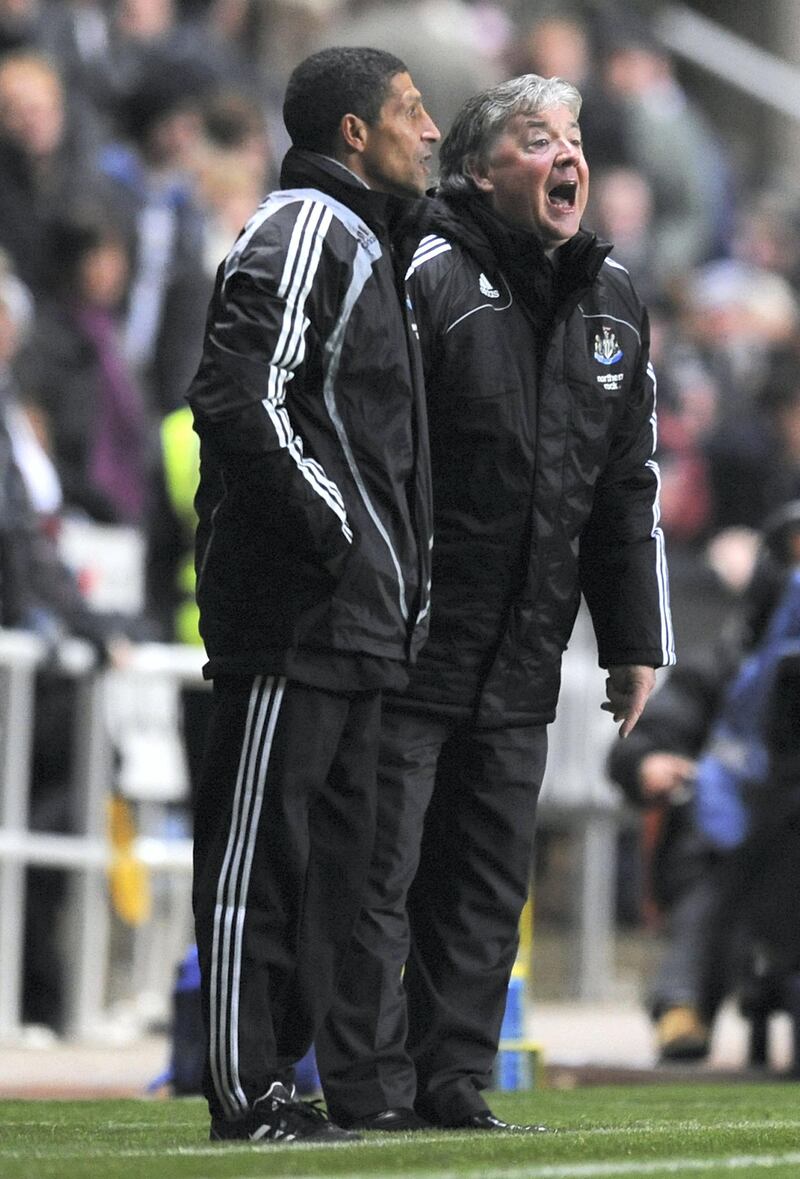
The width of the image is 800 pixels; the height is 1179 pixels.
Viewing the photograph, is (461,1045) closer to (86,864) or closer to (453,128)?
(453,128)

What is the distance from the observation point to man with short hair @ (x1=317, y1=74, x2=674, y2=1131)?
569 centimetres

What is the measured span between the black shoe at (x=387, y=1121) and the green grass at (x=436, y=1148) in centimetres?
10

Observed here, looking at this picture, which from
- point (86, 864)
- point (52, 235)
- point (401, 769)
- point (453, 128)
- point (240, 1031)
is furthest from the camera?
point (52, 235)

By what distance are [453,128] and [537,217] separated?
0.34 meters

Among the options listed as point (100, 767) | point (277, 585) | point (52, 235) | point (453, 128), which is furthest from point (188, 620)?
point (277, 585)

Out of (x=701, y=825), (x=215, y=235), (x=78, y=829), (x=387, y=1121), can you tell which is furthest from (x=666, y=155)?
(x=387, y=1121)

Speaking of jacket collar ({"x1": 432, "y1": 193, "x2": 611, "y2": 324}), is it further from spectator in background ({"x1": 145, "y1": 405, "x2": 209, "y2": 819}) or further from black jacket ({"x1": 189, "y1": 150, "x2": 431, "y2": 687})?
spectator in background ({"x1": 145, "y1": 405, "x2": 209, "y2": 819})

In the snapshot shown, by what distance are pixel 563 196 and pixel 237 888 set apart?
1519 mm

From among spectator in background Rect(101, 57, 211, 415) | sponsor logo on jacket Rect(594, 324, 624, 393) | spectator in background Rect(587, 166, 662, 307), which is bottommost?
sponsor logo on jacket Rect(594, 324, 624, 393)

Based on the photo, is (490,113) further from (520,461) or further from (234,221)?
(234,221)

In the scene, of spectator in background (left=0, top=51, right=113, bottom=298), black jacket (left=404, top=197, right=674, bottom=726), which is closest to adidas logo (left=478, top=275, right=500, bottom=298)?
black jacket (left=404, top=197, right=674, bottom=726)

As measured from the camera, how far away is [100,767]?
34.1 feet

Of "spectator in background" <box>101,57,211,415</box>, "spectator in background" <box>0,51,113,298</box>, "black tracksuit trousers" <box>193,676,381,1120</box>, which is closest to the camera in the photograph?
"black tracksuit trousers" <box>193,676,381,1120</box>

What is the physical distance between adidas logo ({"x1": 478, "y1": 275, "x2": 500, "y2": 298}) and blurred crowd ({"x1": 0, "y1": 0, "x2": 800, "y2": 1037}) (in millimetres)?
3447
